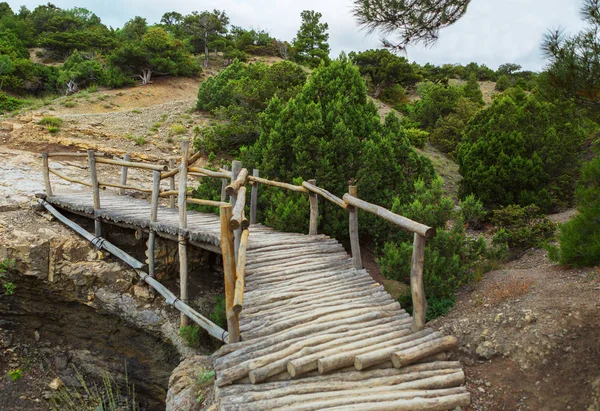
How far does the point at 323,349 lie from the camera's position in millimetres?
4035

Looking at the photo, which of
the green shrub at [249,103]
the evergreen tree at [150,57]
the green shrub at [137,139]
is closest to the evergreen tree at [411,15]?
the green shrub at [249,103]

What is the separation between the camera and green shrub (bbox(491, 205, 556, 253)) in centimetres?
921

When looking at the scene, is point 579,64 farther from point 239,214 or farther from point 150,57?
point 150,57

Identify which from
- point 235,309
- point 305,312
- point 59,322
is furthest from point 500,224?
point 59,322

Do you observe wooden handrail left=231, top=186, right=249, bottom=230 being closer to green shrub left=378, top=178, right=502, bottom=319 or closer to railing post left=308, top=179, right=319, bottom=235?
railing post left=308, top=179, right=319, bottom=235

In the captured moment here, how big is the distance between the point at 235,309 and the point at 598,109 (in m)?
5.33

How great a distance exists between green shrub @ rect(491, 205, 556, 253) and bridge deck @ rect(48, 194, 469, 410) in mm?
4611

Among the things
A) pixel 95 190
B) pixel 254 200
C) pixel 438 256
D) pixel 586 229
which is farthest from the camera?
pixel 254 200

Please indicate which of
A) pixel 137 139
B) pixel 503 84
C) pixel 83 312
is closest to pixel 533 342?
pixel 83 312

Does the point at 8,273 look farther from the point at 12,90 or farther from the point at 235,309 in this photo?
the point at 12,90

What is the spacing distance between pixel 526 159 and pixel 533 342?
9.72 meters

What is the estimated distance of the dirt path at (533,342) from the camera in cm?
382

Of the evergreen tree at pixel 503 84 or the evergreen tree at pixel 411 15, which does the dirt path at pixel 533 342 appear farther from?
the evergreen tree at pixel 503 84

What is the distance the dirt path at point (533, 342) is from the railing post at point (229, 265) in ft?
8.01
